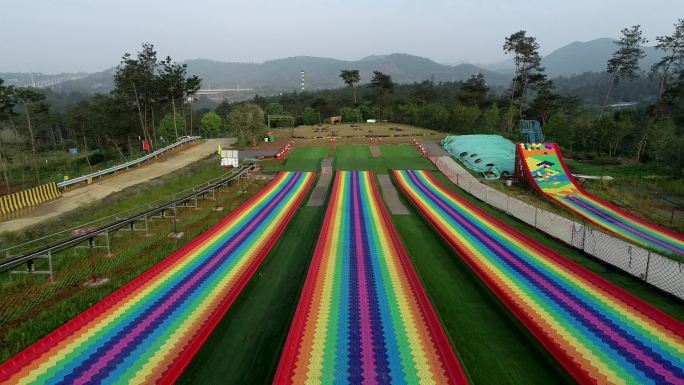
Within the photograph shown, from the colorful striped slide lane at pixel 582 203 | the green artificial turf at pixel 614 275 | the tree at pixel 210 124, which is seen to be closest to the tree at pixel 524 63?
the colorful striped slide lane at pixel 582 203

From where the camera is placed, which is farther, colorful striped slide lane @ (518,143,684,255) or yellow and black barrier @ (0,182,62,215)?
yellow and black barrier @ (0,182,62,215)

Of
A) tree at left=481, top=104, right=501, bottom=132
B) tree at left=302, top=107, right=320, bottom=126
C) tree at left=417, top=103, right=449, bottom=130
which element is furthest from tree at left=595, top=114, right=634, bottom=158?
tree at left=302, top=107, right=320, bottom=126

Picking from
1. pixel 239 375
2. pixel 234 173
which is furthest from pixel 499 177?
pixel 239 375

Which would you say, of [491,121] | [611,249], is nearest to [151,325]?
[611,249]

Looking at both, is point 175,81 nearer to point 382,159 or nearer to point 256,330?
point 382,159

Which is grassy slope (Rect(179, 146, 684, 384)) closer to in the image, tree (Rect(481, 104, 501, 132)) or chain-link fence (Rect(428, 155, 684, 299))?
chain-link fence (Rect(428, 155, 684, 299))
